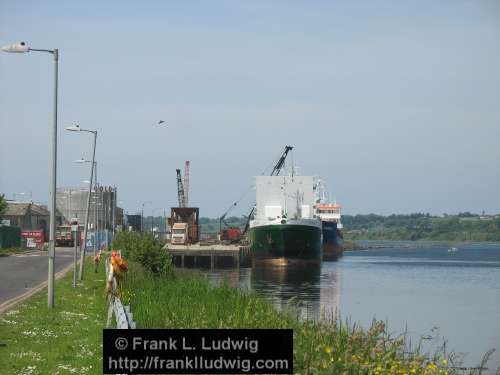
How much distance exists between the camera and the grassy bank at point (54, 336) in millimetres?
14273

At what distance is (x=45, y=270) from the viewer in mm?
45469

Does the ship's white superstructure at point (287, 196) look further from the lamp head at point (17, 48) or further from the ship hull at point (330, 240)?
the lamp head at point (17, 48)

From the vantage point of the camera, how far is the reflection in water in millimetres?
39500

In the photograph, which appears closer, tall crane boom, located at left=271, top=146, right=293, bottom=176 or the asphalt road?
the asphalt road

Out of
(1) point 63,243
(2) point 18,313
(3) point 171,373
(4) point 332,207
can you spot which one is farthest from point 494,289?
(4) point 332,207

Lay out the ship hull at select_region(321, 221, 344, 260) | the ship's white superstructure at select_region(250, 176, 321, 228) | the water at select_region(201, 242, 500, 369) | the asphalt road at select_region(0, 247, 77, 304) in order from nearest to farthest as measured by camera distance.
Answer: the water at select_region(201, 242, 500, 369), the asphalt road at select_region(0, 247, 77, 304), the ship's white superstructure at select_region(250, 176, 321, 228), the ship hull at select_region(321, 221, 344, 260)

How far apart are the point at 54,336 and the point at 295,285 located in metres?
40.0

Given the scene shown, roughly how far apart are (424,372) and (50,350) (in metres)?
Result: 7.36

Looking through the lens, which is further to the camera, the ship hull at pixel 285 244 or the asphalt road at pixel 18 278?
the ship hull at pixel 285 244

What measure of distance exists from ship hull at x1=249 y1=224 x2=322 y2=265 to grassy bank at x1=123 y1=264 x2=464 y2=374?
5951cm

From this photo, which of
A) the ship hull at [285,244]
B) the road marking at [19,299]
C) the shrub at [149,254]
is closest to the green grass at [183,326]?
the road marking at [19,299]

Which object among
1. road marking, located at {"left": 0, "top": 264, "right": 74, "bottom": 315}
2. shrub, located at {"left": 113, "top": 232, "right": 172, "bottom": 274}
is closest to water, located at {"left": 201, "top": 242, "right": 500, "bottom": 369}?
shrub, located at {"left": 113, "top": 232, "right": 172, "bottom": 274}

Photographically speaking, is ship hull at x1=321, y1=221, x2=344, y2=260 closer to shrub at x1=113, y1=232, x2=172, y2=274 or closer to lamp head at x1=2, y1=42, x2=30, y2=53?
shrub at x1=113, y1=232, x2=172, y2=274

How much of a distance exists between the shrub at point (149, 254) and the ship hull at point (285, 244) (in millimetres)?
42267
